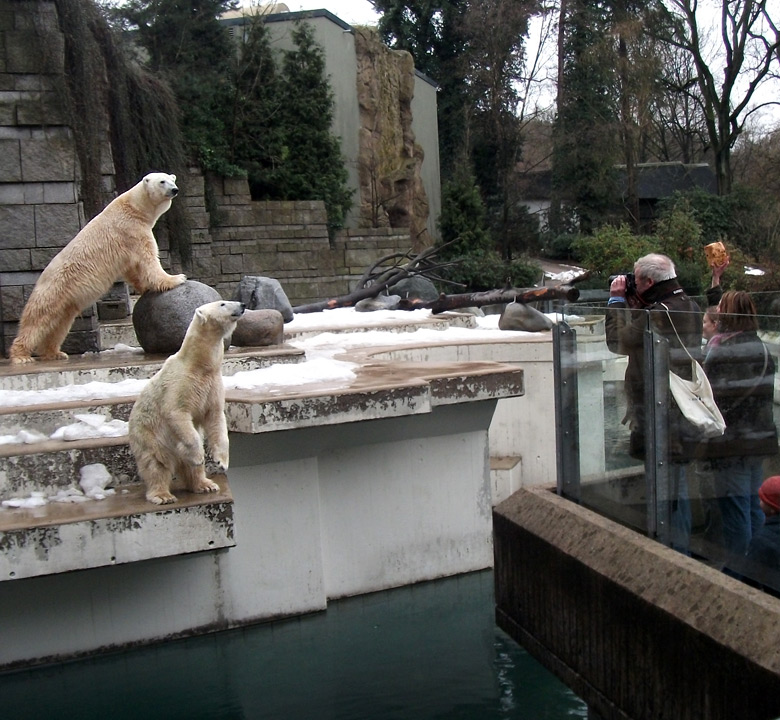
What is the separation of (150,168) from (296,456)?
25.8 ft

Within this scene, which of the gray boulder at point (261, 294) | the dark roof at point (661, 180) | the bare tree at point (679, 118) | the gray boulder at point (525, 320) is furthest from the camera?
the dark roof at point (661, 180)

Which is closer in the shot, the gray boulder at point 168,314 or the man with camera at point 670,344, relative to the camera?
the man with camera at point 670,344

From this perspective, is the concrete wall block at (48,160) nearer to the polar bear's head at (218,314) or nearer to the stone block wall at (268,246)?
the polar bear's head at (218,314)

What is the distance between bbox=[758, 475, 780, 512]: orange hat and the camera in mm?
3051

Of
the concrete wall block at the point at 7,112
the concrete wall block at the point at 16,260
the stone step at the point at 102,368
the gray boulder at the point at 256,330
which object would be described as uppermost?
the concrete wall block at the point at 7,112

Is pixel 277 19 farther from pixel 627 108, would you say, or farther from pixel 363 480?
pixel 363 480

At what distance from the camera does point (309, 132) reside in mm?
19031

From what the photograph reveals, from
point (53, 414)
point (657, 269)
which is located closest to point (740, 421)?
point (657, 269)

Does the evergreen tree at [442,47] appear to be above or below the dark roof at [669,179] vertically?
above

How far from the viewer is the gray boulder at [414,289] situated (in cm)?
1336

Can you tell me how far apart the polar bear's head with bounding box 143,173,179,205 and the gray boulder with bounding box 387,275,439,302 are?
6968 millimetres

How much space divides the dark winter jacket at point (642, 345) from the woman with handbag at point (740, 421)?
0.39 feet

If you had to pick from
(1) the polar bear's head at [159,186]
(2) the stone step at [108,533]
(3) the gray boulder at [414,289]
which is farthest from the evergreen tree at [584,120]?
(2) the stone step at [108,533]

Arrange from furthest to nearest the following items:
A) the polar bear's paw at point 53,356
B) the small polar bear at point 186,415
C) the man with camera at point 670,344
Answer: the polar bear's paw at point 53,356 → the small polar bear at point 186,415 → the man with camera at point 670,344
